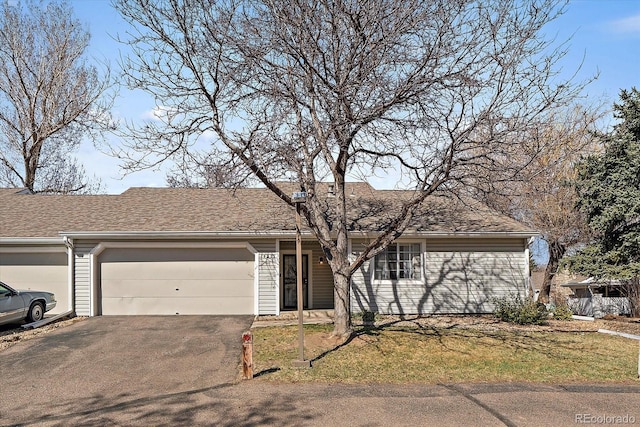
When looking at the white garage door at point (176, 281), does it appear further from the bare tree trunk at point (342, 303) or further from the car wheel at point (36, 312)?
the bare tree trunk at point (342, 303)

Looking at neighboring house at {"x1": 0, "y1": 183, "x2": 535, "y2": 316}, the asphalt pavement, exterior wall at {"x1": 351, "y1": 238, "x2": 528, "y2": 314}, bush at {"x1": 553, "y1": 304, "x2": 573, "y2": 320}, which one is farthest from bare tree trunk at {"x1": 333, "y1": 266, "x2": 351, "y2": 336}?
bush at {"x1": 553, "y1": 304, "x2": 573, "y2": 320}

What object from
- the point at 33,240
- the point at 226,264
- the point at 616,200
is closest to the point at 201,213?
the point at 226,264

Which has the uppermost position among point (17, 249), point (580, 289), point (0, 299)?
point (17, 249)

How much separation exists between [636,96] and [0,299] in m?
18.5

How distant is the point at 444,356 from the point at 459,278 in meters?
5.44

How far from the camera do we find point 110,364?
951 cm

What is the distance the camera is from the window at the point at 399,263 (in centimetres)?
1502

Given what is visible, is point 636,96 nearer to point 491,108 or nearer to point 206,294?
point 491,108

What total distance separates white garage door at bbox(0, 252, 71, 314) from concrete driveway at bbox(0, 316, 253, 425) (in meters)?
2.24

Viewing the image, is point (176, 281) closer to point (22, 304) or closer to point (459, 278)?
point (22, 304)

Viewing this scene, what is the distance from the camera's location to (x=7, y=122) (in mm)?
25859

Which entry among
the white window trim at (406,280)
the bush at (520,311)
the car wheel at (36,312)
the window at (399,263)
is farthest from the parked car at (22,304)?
the bush at (520,311)

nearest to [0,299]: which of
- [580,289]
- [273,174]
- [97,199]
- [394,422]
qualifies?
[97,199]

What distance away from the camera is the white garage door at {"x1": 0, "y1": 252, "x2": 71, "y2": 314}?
585 inches
